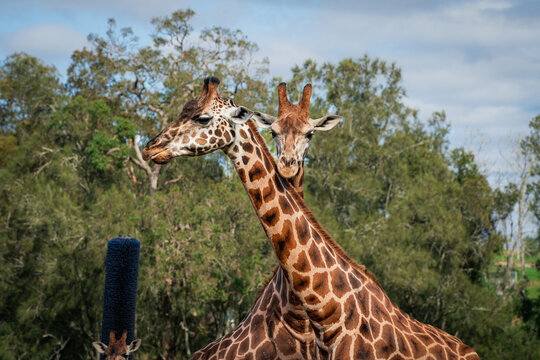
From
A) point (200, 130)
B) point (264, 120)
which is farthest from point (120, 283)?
point (264, 120)

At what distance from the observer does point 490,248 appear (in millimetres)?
27500

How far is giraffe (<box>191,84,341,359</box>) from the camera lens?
599cm

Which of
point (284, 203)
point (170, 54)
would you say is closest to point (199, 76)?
point (170, 54)

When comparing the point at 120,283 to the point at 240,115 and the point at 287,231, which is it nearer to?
the point at 287,231

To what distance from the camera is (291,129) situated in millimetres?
5836

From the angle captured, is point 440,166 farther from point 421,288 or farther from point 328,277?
point 328,277

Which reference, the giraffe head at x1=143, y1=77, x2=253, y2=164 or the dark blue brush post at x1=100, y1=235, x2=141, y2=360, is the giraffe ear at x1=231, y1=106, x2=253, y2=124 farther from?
the dark blue brush post at x1=100, y1=235, x2=141, y2=360

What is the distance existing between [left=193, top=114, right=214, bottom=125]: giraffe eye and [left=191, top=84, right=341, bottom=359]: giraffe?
47 centimetres

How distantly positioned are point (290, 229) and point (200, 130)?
1.23m

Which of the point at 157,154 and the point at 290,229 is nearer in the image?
the point at 157,154

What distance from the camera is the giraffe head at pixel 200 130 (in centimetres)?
548

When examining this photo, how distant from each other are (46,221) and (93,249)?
219 centimetres

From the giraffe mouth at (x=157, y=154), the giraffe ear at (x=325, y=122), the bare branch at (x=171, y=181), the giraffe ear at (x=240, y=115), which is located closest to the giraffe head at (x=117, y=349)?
the giraffe mouth at (x=157, y=154)

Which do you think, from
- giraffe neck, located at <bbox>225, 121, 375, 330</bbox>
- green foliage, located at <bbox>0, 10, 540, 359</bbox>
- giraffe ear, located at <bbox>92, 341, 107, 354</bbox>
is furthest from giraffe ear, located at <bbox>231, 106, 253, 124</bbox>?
green foliage, located at <bbox>0, 10, 540, 359</bbox>
